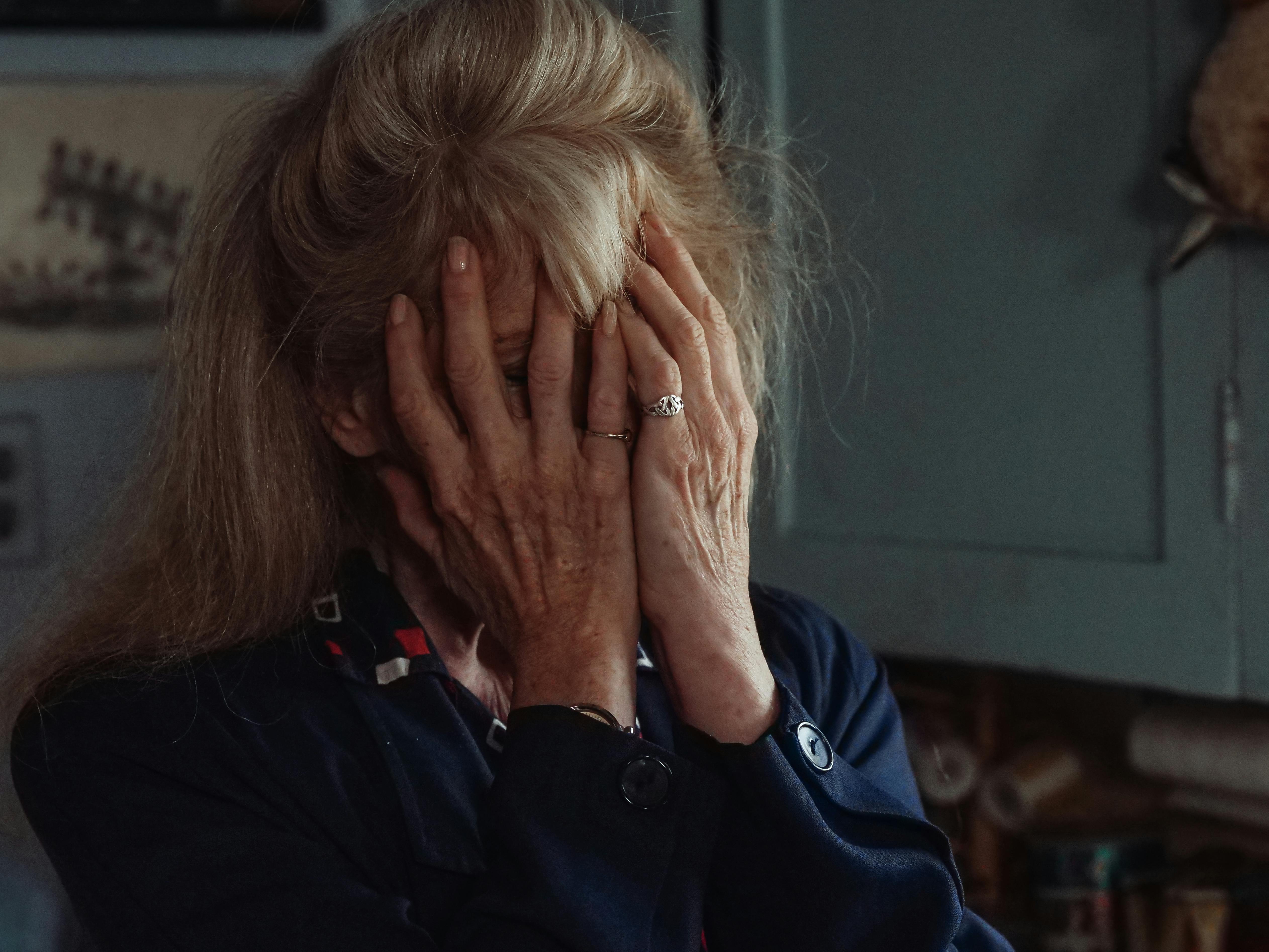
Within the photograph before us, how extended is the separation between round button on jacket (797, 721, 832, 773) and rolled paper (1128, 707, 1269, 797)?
69 cm

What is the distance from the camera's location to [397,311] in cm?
93

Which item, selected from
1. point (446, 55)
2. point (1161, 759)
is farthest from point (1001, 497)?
point (446, 55)

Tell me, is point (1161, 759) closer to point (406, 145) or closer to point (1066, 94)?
point (1066, 94)

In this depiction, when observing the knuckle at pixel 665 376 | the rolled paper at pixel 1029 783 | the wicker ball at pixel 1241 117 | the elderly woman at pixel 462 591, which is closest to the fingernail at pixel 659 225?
the elderly woman at pixel 462 591

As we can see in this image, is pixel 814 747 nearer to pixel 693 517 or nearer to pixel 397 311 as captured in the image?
pixel 693 517

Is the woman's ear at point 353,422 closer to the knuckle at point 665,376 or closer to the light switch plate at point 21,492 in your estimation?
the knuckle at point 665,376

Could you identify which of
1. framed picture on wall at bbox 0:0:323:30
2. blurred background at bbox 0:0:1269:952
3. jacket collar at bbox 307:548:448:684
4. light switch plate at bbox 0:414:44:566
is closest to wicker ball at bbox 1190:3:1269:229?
blurred background at bbox 0:0:1269:952

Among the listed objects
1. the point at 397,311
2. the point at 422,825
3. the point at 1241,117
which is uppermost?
the point at 1241,117

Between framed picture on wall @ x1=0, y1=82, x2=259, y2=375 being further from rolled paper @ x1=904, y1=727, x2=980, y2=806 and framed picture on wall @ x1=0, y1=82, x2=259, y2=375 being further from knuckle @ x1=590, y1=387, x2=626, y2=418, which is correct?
rolled paper @ x1=904, y1=727, x2=980, y2=806

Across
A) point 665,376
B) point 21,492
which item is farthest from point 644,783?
point 21,492

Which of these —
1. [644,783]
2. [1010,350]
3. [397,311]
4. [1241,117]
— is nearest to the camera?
[644,783]

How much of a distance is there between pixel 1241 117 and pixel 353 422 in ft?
2.62

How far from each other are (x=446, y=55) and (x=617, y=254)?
0.20 metres

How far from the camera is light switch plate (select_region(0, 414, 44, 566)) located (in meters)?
1.63
